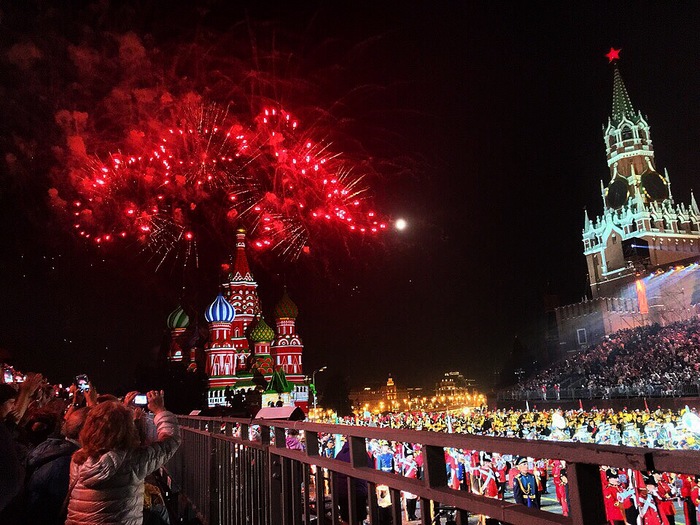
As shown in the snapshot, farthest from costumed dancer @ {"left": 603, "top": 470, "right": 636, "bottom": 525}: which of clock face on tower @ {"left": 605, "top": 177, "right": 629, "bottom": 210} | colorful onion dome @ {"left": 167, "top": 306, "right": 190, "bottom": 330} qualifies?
clock face on tower @ {"left": 605, "top": 177, "right": 629, "bottom": 210}

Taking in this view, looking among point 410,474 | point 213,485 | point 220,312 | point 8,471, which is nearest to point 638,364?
point 220,312

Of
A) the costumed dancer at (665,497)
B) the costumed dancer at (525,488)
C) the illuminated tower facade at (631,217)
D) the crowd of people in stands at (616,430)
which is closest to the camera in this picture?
the costumed dancer at (665,497)

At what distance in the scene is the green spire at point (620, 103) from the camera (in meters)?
90.9

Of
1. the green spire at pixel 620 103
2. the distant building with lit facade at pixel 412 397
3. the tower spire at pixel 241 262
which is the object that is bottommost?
the distant building with lit facade at pixel 412 397

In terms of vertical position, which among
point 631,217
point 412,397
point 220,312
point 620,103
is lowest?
point 412,397

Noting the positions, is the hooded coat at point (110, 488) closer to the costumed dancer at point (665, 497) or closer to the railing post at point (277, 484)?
the railing post at point (277, 484)

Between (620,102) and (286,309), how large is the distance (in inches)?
2713

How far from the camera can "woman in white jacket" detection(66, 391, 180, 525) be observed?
360 cm

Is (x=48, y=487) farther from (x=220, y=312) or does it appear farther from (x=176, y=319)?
(x=176, y=319)

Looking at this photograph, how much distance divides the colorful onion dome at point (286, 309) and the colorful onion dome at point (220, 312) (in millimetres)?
7209

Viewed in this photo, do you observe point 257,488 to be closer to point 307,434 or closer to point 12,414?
point 307,434

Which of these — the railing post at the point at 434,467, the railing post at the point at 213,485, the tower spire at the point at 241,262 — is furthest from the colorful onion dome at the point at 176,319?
the railing post at the point at 434,467

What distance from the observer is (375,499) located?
2.85 m

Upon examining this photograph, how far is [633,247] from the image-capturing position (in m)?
76.9
